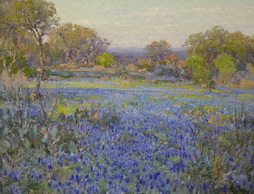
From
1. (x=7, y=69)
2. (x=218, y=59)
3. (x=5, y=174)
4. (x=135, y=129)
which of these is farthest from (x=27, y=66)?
(x=218, y=59)

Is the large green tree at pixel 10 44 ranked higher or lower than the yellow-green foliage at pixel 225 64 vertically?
higher

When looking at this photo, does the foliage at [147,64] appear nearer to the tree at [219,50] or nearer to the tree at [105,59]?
the tree at [105,59]

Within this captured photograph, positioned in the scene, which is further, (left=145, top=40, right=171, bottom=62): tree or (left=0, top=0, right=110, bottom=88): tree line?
(left=145, top=40, right=171, bottom=62): tree

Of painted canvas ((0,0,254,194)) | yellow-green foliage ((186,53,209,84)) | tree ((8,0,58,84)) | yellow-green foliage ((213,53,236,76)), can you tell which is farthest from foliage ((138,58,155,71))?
tree ((8,0,58,84))

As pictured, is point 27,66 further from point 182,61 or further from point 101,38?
point 182,61

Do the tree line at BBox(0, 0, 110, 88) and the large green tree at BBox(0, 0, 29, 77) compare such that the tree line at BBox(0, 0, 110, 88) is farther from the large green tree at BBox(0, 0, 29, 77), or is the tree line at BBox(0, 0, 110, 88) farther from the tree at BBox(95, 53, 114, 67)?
the tree at BBox(95, 53, 114, 67)

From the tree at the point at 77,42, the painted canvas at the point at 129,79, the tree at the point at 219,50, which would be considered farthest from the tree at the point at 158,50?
the tree at the point at 77,42
